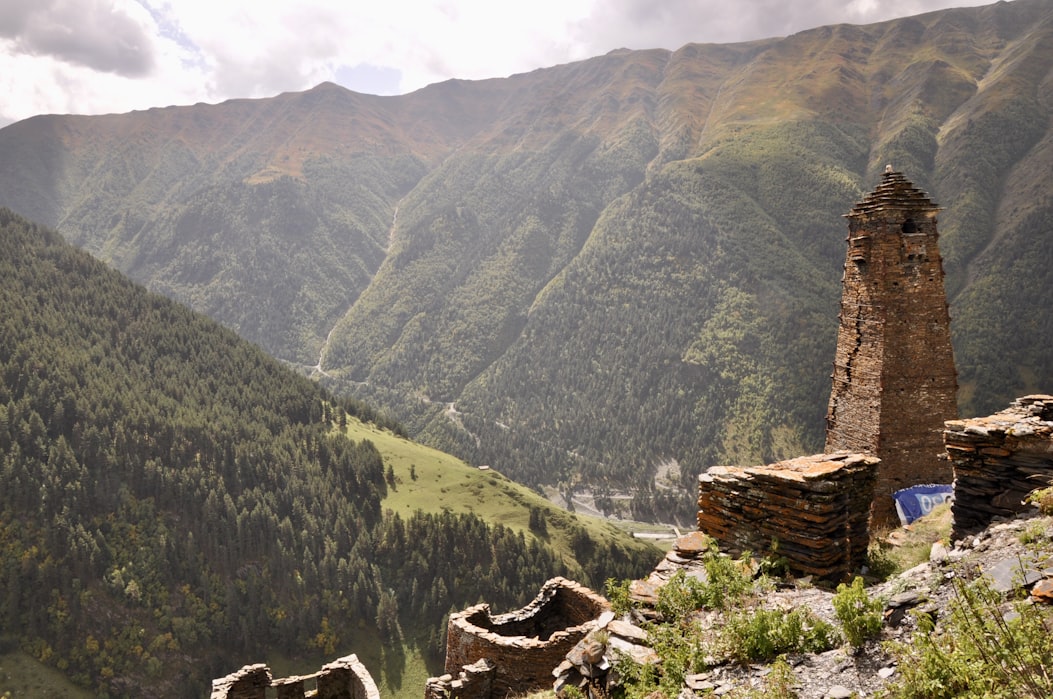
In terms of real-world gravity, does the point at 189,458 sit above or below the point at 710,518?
below

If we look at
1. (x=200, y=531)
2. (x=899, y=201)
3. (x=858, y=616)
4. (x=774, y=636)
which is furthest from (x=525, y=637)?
(x=200, y=531)

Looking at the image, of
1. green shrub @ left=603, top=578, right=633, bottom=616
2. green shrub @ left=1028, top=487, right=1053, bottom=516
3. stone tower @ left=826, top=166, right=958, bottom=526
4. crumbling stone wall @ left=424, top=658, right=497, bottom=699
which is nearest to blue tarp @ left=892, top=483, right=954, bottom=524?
stone tower @ left=826, top=166, right=958, bottom=526

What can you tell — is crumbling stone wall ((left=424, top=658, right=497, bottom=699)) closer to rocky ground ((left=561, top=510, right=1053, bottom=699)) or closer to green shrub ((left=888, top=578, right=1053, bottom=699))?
rocky ground ((left=561, top=510, right=1053, bottom=699))

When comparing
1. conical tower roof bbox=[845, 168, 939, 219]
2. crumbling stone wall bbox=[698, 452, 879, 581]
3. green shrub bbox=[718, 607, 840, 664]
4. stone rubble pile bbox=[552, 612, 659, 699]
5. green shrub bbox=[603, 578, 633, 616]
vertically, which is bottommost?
stone rubble pile bbox=[552, 612, 659, 699]

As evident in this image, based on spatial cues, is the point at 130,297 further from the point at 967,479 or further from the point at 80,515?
the point at 967,479

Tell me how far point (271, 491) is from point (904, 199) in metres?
96.4

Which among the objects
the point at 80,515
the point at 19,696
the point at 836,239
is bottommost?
the point at 19,696

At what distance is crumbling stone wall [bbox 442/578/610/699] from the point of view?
19.3 meters

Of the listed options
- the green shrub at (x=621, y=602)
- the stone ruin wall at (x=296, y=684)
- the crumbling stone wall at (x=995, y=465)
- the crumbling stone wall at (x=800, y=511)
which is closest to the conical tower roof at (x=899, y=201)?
the crumbling stone wall at (x=995, y=465)

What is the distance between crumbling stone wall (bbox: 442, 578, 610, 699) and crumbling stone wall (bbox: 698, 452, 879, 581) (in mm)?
7109

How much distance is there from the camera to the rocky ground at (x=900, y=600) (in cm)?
684

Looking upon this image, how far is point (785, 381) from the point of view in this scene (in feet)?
530

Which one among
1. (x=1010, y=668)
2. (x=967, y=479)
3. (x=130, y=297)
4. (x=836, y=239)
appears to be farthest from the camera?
(x=836, y=239)

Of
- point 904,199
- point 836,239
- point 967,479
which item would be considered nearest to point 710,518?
point 967,479
